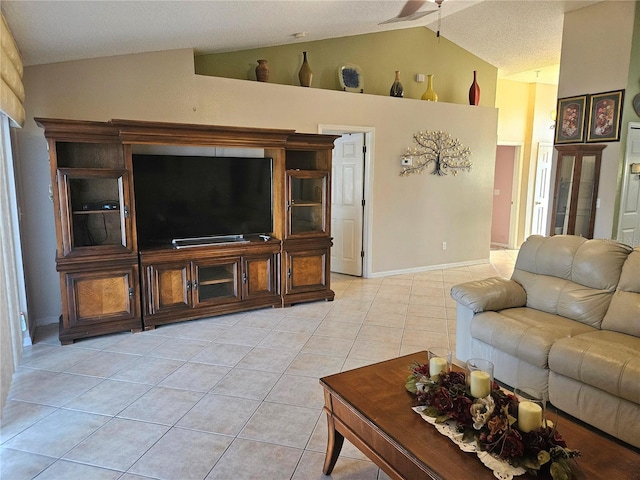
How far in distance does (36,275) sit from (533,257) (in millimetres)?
4547

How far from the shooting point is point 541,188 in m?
8.45

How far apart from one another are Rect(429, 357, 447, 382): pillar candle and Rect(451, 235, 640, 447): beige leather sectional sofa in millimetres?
1035

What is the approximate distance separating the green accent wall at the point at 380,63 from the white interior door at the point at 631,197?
2564mm

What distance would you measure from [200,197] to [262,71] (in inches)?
71.1

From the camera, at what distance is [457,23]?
6.07m

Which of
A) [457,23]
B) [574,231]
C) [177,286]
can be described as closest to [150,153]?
[177,286]

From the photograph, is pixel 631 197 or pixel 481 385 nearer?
pixel 481 385

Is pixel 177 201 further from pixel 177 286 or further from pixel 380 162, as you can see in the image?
pixel 380 162

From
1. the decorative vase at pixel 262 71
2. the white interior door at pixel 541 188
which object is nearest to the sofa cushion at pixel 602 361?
the decorative vase at pixel 262 71

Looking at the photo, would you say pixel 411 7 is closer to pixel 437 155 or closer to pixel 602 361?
pixel 437 155

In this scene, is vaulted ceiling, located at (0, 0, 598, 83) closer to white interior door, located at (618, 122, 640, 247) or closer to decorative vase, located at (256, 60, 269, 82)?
decorative vase, located at (256, 60, 269, 82)

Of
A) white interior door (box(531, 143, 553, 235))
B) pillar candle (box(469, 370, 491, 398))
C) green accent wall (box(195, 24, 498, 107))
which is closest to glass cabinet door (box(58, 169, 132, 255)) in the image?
green accent wall (box(195, 24, 498, 107))

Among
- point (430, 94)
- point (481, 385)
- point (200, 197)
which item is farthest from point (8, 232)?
point (430, 94)

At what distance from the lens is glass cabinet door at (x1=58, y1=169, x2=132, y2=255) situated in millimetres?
3684
